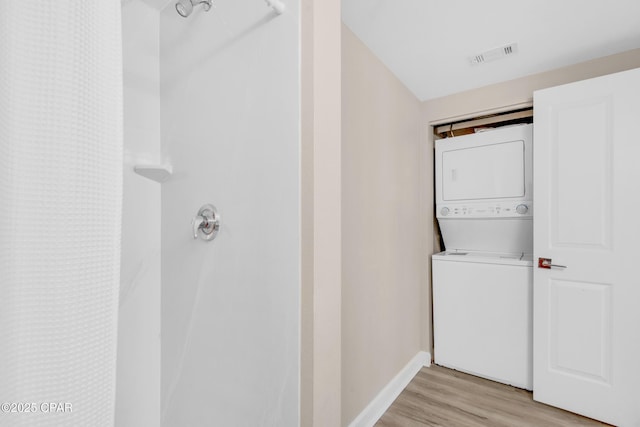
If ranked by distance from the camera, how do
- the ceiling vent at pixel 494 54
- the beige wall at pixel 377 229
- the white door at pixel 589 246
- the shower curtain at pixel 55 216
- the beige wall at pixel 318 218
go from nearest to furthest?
the shower curtain at pixel 55 216 → the beige wall at pixel 318 218 → the beige wall at pixel 377 229 → the white door at pixel 589 246 → the ceiling vent at pixel 494 54

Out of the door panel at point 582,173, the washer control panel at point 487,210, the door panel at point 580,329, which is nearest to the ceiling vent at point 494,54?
the door panel at point 582,173

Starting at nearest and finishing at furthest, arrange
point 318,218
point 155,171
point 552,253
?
point 318,218, point 155,171, point 552,253

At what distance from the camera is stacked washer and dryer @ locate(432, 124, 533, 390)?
217 cm

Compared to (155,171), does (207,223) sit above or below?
below

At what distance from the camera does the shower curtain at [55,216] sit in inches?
12.2

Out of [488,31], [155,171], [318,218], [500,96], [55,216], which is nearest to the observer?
[55,216]

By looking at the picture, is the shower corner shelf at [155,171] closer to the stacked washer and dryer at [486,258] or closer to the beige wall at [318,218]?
the beige wall at [318,218]

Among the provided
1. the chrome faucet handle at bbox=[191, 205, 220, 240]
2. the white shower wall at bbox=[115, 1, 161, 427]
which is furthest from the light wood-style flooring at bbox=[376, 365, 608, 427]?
the chrome faucet handle at bbox=[191, 205, 220, 240]

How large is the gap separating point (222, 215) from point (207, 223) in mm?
74

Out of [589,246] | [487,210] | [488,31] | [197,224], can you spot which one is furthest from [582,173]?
[197,224]

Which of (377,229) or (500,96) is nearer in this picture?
(377,229)

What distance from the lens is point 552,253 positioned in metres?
1.97

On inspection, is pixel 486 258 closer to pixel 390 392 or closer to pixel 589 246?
pixel 589 246

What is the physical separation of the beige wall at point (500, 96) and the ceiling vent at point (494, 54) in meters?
0.42
